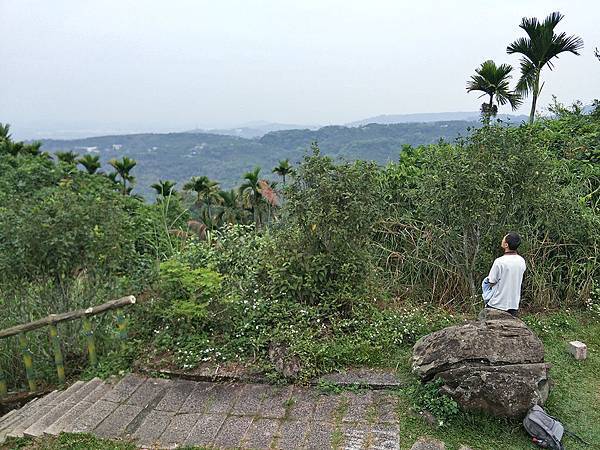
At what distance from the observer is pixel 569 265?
6078mm

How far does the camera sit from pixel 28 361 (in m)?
5.00

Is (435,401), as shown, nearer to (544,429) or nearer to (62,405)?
(544,429)

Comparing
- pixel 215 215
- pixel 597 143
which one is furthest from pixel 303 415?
pixel 215 215

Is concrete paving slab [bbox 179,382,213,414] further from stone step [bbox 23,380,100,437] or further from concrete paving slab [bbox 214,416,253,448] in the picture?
stone step [bbox 23,380,100,437]

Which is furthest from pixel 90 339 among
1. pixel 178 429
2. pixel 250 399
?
pixel 250 399

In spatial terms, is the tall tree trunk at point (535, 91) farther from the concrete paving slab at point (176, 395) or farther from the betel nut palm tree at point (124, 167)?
the betel nut palm tree at point (124, 167)

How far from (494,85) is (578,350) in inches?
300

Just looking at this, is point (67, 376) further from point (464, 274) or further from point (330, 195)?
point (464, 274)

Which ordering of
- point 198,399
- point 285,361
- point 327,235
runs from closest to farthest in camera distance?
point 198,399
point 285,361
point 327,235

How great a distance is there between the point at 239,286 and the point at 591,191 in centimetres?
547

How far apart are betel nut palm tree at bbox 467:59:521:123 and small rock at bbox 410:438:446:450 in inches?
344

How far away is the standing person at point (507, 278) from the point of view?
4555 mm

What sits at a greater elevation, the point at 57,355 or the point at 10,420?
the point at 57,355

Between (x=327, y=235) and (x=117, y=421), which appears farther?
(x=327, y=235)
